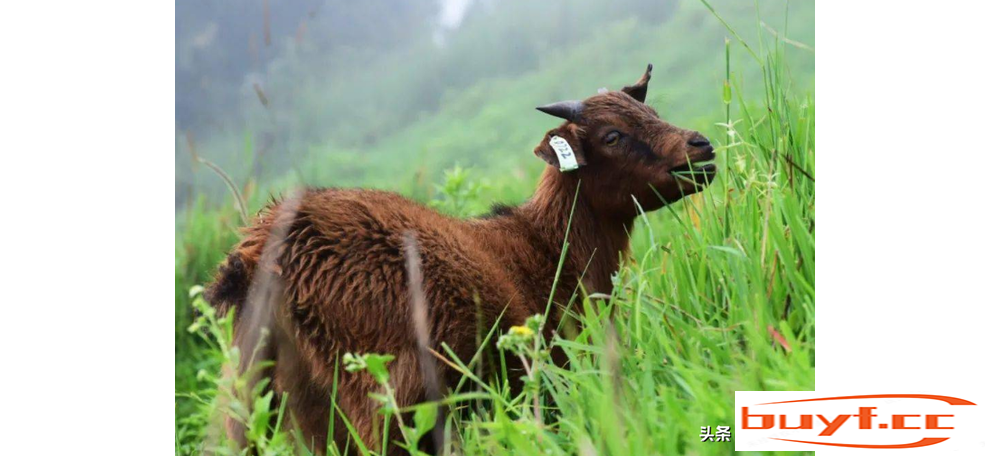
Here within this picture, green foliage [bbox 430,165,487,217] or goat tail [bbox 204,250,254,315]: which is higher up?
green foliage [bbox 430,165,487,217]

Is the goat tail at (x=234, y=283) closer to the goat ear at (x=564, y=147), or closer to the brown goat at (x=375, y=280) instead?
the brown goat at (x=375, y=280)

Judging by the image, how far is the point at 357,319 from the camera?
11.1 ft

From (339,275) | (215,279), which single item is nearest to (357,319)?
(339,275)

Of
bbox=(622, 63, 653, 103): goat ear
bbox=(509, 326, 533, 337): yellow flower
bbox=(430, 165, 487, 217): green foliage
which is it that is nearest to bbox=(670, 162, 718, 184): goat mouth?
bbox=(622, 63, 653, 103): goat ear

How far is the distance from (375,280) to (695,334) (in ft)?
3.75

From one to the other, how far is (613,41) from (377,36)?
1025 mm

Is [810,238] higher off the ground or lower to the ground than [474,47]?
lower

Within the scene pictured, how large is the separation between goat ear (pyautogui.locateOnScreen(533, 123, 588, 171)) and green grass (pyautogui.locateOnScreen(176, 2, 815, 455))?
295 millimetres

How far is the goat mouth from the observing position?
396cm

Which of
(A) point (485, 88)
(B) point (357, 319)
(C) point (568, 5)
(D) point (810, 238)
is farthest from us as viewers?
(A) point (485, 88)

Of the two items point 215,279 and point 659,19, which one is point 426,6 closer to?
point 659,19

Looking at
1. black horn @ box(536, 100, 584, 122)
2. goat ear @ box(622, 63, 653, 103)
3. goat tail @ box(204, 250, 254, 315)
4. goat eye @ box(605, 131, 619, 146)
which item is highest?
goat ear @ box(622, 63, 653, 103)

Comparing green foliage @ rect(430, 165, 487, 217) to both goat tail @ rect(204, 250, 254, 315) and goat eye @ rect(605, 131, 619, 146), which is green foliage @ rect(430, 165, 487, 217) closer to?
goat eye @ rect(605, 131, 619, 146)

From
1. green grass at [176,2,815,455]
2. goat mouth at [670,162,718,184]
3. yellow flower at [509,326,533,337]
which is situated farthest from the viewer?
goat mouth at [670,162,718,184]
